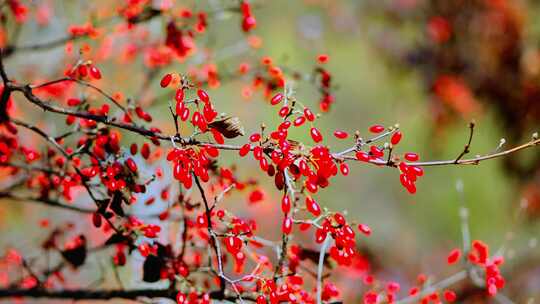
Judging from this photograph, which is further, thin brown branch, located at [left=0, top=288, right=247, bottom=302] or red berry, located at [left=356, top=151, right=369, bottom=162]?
thin brown branch, located at [left=0, top=288, right=247, bottom=302]

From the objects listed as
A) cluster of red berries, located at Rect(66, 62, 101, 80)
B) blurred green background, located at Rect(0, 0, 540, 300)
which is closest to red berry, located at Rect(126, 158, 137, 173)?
cluster of red berries, located at Rect(66, 62, 101, 80)

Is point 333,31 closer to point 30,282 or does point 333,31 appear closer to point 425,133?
point 425,133

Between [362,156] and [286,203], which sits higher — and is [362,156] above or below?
above

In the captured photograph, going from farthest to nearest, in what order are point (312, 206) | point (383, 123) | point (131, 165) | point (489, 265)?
point (383, 123), point (489, 265), point (131, 165), point (312, 206)

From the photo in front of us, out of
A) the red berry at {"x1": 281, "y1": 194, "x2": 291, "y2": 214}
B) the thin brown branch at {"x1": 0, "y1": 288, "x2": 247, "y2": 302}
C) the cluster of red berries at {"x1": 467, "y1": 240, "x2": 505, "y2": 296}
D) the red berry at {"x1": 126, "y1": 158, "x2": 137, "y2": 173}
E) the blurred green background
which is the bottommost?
the thin brown branch at {"x1": 0, "y1": 288, "x2": 247, "y2": 302}

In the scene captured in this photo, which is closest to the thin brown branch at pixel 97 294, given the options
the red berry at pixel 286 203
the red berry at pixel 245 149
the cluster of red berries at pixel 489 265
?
the red berry at pixel 286 203

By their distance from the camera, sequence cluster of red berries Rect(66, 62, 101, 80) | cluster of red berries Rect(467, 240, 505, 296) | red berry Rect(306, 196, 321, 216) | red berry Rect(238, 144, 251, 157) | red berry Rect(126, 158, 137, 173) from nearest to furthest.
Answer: red berry Rect(238, 144, 251, 157), red berry Rect(306, 196, 321, 216), red berry Rect(126, 158, 137, 173), cluster of red berries Rect(66, 62, 101, 80), cluster of red berries Rect(467, 240, 505, 296)

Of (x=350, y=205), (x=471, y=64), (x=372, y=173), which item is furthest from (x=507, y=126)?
(x=350, y=205)

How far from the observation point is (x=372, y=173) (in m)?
9.82

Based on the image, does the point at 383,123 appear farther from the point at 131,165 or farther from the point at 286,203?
the point at 286,203

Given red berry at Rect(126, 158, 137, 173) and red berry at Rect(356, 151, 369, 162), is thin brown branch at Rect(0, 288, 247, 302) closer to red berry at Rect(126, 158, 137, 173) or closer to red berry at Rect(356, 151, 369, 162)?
red berry at Rect(126, 158, 137, 173)

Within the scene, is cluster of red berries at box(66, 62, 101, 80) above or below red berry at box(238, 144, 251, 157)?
above

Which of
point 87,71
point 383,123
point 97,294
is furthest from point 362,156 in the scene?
point 383,123

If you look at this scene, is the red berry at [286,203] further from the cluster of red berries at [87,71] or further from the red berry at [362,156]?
the cluster of red berries at [87,71]
